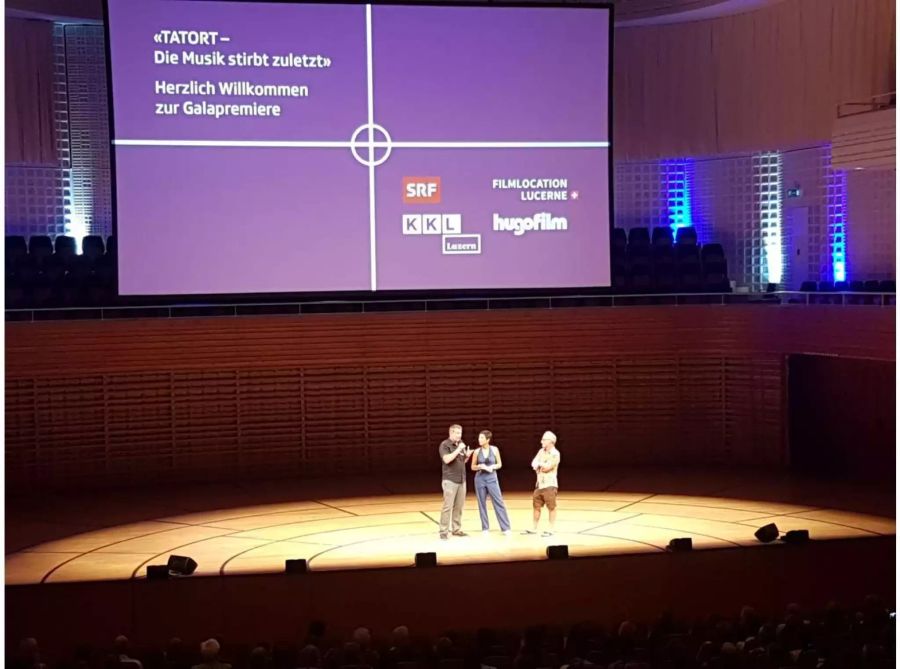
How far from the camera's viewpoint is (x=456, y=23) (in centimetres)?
1572

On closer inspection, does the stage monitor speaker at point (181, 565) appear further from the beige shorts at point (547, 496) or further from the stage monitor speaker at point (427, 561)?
the beige shorts at point (547, 496)

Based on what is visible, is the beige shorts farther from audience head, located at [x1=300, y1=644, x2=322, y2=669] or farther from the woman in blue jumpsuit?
audience head, located at [x1=300, y1=644, x2=322, y2=669]

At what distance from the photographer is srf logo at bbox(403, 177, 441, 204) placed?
15.6 m

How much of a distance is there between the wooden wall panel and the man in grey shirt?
430 cm

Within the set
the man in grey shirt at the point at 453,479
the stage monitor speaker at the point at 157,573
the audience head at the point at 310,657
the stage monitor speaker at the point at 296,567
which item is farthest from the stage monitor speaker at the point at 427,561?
the audience head at the point at 310,657

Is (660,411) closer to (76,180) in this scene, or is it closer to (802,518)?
(802,518)

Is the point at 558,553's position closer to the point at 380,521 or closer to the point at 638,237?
the point at 380,521

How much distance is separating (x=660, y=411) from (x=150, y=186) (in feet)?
26.6

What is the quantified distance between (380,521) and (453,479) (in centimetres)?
151

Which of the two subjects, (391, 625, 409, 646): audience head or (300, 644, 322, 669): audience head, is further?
(391, 625, 409, 646): audience head

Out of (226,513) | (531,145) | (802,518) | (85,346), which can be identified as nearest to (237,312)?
(85,346)

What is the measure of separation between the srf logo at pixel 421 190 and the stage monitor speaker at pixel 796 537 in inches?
248

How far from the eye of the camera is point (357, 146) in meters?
15.5

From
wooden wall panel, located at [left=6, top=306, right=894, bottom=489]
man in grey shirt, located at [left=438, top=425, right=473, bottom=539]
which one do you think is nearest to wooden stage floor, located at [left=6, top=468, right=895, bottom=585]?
man in grey shirt, located at [left=438, top=425, right=473, bottom=539]
